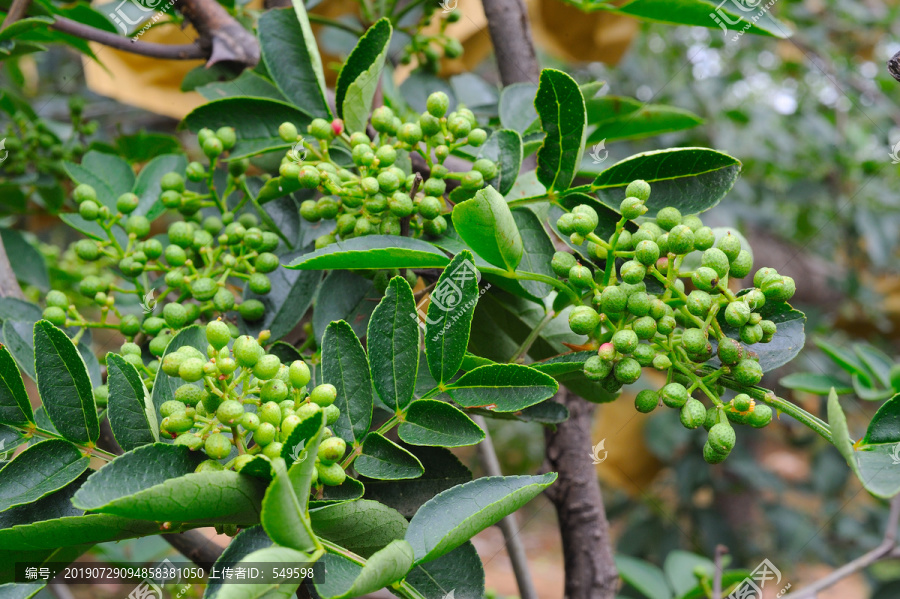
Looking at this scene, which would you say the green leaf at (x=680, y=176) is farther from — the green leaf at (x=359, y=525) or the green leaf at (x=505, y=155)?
the green leaf at (x=359, y=525)

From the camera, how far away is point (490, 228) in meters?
0.62

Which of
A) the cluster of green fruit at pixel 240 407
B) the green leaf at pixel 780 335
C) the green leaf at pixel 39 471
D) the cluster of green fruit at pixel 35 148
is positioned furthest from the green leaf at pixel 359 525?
the cluster of green fruit at pixel 35 148

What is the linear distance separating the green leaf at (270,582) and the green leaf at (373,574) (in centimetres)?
3

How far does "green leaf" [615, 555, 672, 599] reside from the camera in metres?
1.42

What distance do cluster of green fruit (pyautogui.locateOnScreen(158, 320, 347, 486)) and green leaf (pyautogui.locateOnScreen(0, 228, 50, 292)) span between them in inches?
31.1

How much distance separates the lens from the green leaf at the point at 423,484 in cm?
65

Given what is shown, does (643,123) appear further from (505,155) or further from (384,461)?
(384,461)

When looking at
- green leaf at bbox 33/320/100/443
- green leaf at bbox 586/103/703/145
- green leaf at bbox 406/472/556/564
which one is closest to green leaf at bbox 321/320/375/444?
green leaf at bbox 406/472/556/564

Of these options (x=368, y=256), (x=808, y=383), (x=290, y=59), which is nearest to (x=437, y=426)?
(x=368, y=256)

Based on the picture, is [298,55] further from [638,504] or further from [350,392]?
[638,504]

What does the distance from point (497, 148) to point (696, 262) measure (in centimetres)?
26

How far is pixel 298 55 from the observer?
859 millimetres

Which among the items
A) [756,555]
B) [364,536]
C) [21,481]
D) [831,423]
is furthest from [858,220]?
[21,481]


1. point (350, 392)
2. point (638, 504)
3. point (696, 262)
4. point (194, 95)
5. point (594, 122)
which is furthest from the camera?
point (638, 504)
